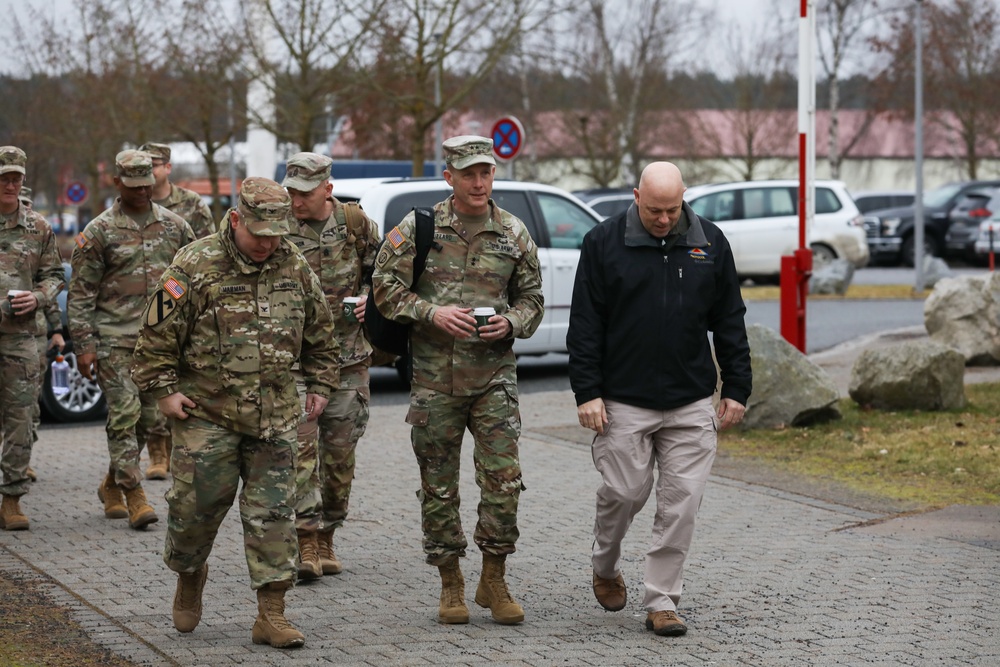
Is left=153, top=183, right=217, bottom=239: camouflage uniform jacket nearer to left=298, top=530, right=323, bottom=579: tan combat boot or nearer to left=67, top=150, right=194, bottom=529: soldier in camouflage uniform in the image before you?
left=67, top=150, right=194, bottom=529: soldier in camouflage uniform

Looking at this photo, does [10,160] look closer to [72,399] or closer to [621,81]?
[72,399]

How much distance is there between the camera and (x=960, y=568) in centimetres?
682

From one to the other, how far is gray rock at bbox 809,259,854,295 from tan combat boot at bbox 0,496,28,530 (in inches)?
664

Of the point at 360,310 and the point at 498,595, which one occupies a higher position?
the point at 360,310

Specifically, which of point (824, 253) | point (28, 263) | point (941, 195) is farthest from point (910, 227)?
point (28, 263)

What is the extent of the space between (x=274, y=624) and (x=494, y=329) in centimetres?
139

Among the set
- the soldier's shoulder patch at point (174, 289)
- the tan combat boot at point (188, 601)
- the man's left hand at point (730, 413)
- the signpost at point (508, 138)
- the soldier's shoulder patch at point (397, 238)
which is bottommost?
the tan combat boot at point (188, 601)

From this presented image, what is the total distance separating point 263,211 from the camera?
5363 mm

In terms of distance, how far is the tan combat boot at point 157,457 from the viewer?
936cm

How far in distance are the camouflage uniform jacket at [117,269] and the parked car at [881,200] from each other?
33811 mm

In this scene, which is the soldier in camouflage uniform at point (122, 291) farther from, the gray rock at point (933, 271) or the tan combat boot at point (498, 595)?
the gray rock at point (933, 271)

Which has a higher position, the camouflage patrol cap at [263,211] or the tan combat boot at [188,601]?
the camouflage patrol cap at [263,211]

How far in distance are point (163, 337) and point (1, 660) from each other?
1327 millimetres

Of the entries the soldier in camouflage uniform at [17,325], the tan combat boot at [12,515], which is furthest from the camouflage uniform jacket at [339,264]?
the tan combat boot at [12,515]
